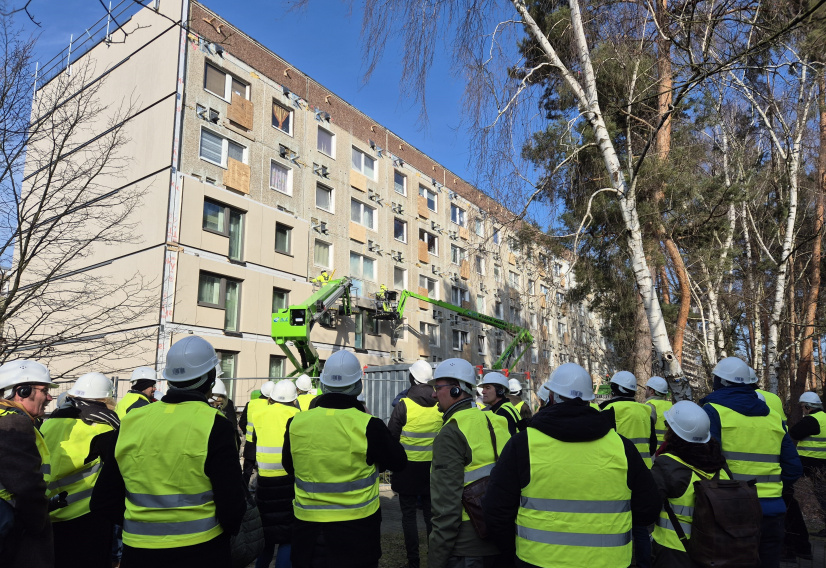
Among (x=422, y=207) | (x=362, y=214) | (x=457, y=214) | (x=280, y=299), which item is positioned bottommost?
(x=280, y=299)

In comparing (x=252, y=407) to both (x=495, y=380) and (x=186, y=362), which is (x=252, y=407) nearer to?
(x=495, y=380)

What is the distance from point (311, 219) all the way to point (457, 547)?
21374 mm

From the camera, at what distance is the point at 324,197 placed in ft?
83.3

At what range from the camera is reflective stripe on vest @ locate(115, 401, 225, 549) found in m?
2.86

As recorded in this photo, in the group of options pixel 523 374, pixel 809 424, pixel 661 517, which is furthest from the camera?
pixel 523 374

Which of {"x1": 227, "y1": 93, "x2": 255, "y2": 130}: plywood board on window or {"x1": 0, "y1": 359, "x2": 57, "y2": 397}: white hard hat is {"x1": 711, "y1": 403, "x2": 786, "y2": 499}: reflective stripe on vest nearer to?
{"x1": 0, "y1": 359, "x2": 57, "y2": 397}: white hard hat

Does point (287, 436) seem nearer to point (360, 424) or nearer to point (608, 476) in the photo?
point (360, 424)

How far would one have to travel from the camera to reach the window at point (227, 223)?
1972 centimetres

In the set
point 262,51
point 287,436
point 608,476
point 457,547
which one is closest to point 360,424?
point 287,436

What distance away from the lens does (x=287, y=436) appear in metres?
3.76

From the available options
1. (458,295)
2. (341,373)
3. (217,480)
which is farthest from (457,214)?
(217,480)

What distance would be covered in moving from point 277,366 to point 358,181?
10121 mm

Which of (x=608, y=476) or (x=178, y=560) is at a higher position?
(x=608, y=476)

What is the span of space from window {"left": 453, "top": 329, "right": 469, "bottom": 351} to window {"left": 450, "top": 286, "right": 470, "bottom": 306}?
1.74 meters
